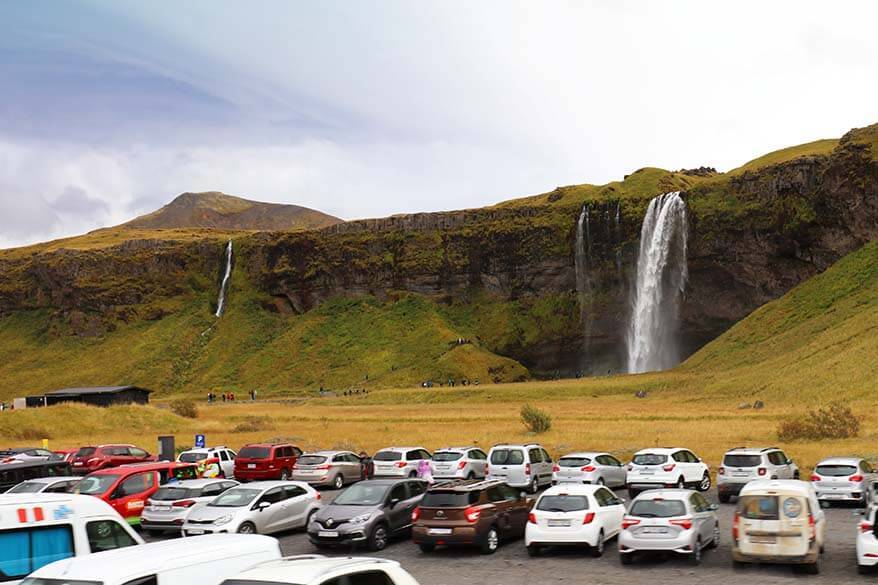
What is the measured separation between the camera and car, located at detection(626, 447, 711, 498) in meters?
26.4

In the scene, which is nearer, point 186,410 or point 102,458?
point 102,458

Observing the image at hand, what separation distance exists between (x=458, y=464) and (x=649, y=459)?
6.66 meters

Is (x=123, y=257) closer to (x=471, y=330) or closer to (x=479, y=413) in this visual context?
(x=471, y=330)

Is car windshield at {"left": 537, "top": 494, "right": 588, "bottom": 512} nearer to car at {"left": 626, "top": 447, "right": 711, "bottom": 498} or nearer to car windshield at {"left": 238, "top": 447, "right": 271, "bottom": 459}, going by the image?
car at {"left": 626, "top": 447, "right": 711, "bottom": 498}

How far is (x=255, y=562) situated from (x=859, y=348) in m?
62.9

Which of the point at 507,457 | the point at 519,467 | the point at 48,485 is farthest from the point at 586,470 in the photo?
the point at 48,485

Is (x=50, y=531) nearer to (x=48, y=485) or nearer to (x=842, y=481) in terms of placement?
(x=48, y=485)

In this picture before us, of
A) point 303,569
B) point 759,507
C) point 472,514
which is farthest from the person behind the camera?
point 472,514

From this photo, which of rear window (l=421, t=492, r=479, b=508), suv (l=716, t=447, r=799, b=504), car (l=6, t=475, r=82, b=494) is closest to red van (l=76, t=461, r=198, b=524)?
car (l=6, t=475, r=82, b=494)

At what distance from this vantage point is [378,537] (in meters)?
19.4

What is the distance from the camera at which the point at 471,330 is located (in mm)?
120625

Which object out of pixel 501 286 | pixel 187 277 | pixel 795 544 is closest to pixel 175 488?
pixel 795 544

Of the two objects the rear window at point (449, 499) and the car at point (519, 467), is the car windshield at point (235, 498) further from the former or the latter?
the car at point (519, 467)

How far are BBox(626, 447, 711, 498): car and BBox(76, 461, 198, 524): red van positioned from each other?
14.5 meters
